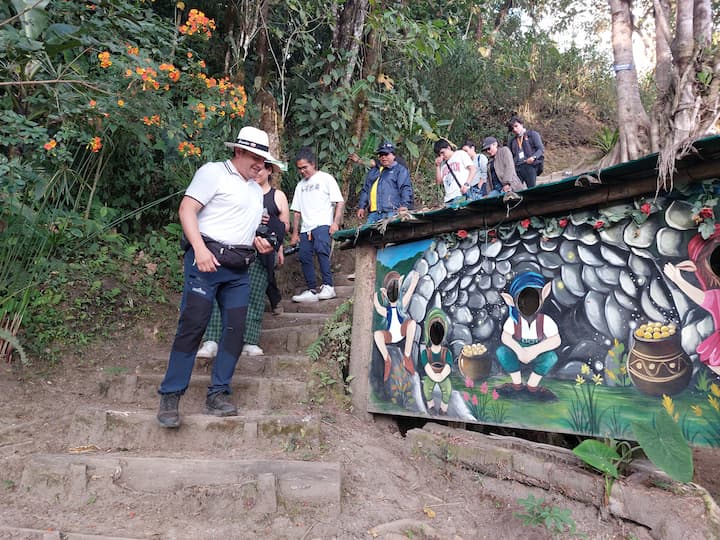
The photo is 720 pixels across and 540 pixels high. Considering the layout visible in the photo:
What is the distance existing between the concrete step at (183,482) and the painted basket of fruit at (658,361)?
1.87 metres

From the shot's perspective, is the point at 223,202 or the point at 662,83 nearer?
the point at 223,202

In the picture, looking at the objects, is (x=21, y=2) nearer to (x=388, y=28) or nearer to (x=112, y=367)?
(x=112, y=367)

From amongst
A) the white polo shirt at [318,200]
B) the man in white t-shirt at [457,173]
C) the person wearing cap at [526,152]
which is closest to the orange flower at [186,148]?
the white polo shirt at [318,200]

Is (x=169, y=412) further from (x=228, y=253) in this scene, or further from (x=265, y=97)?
(x=265, y=97)

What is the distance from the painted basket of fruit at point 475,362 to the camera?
13.0 ft

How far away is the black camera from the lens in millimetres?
4582

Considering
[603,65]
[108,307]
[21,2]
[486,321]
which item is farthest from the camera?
[603,65]

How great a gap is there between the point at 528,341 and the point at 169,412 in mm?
2419

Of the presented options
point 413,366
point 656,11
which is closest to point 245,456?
point 413,366

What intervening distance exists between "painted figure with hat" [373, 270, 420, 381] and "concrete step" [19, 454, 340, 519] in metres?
1.33

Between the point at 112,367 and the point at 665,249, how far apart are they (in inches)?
186

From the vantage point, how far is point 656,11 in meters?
5.20

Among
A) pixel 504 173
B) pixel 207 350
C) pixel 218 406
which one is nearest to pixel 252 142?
pixel 218 406

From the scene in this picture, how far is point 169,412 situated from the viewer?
369 cm
